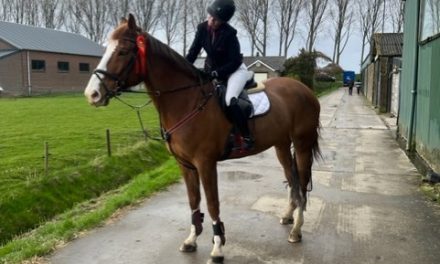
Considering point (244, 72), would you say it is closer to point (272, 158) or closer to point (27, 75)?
point (272, 158)

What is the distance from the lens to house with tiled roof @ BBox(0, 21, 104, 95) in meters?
41.8

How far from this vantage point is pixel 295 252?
4902mm

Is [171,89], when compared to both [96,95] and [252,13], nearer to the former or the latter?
[96,95]

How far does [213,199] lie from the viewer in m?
4.61

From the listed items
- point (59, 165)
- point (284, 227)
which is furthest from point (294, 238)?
point (59, 165)

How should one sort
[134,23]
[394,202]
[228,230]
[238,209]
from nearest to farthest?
[134,23] → [228,230] → [238,209] → [394,202]

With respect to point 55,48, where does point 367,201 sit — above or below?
below

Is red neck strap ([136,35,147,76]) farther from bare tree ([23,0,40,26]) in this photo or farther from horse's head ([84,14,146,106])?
bare tree ([23,0,40,26])

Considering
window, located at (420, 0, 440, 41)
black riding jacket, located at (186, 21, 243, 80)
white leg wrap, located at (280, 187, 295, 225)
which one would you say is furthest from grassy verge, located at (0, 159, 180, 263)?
window, located at (420, 0, 440, 41)

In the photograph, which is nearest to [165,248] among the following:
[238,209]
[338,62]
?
[238,209]

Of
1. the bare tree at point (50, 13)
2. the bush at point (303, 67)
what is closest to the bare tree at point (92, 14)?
the bare tree at point (50, 13)

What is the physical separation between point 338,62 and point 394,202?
82120 millimetres

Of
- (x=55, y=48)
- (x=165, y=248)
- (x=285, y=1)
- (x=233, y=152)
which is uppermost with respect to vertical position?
(x=285, y=1)

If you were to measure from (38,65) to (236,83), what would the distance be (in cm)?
4351
